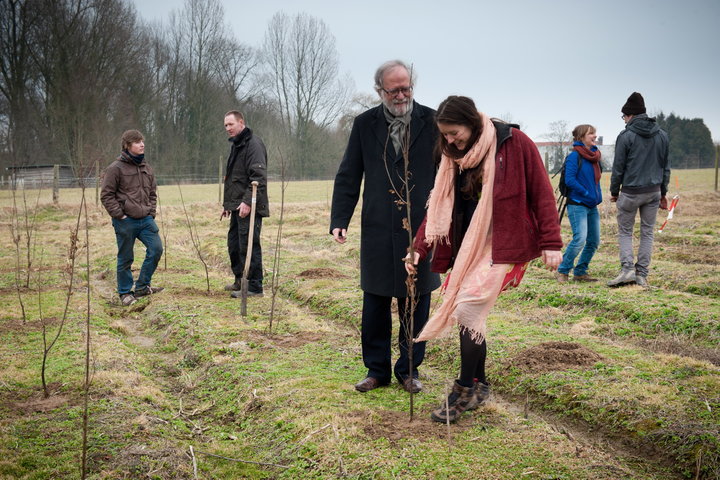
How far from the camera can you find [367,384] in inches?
165

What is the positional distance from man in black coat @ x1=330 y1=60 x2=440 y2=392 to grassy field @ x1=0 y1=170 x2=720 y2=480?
62 centimetres

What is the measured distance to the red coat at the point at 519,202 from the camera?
10.6ft

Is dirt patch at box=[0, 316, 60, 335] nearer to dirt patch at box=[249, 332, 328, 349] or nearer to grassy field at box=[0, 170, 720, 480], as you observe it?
grassy field at box=[0, 170, 720, 480]

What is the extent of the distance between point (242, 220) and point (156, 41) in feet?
146

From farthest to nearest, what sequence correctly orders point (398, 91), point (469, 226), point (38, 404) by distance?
point (38, 404) < point (398, 91) < point (469, 226)

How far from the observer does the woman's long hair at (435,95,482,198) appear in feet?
10.7

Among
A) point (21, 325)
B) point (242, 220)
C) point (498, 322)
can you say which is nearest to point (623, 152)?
point (498, 322)

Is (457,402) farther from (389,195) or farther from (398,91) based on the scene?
(398,91)

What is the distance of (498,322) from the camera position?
6066mm

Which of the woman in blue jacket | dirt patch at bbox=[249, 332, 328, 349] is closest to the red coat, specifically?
dirt patch at bbox=[249, 332, 328, 349]

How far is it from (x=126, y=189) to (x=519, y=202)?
231 inches

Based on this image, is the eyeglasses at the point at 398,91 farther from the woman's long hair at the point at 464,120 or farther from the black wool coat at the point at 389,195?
the woman's long hair at the point at 464,120

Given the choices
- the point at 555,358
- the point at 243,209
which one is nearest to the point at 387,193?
the point at 555,358

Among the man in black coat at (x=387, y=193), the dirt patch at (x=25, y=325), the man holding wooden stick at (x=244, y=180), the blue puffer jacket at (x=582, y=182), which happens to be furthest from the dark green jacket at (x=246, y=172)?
the blue puffer jacket at (x=582, y=182)
